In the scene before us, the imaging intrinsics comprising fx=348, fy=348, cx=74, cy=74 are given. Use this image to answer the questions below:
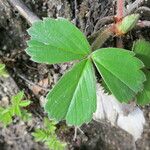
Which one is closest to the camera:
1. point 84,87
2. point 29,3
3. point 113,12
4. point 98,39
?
point 84,87

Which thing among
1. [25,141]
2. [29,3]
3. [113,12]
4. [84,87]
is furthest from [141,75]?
[25,141]

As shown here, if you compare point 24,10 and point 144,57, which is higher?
point 24,10

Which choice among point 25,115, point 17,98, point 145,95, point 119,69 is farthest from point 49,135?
point 119,69

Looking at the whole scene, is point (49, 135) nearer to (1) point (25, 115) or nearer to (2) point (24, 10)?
(1) point (25, 115)

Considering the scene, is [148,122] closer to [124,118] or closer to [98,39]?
[124,118]

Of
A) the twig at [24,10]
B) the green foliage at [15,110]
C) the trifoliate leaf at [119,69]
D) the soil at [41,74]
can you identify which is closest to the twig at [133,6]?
the soil at [41,74]

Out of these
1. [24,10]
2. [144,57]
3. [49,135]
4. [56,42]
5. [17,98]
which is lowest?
[49,135]

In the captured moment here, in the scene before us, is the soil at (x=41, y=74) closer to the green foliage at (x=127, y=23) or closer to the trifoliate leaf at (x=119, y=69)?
Answer: the green foliage at (x=127, y=23)
